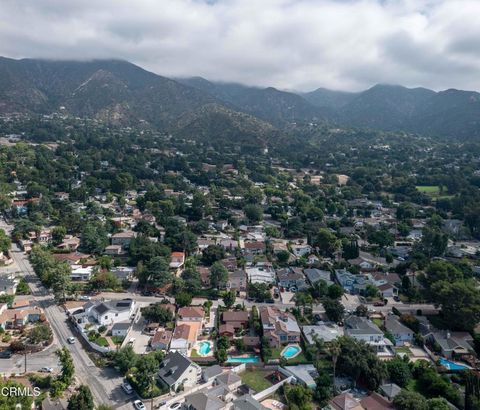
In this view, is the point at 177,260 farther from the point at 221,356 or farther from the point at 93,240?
the point at 221,356

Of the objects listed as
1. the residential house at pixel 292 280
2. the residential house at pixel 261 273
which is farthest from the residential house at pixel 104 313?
the residential house at pixel 292 280

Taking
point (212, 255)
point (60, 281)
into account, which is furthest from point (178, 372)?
point (212, 255)

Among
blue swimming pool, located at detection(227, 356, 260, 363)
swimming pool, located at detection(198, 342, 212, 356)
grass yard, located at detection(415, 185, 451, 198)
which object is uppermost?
grass yard, located at detection(415, 185, 451, 198)

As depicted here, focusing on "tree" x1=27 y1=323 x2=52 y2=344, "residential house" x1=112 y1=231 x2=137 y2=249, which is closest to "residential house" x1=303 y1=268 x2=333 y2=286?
"residential house" x1=112 y1=231 x2=137 y2=249

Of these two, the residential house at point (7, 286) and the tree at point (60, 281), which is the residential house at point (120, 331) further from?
the residential house at point (7, 286)

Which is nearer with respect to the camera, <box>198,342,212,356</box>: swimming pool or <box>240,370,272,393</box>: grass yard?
<box>240,370,272,393</box>: grass yard

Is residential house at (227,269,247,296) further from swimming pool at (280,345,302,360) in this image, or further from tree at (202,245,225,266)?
swimming pool at (280,345,302,360)

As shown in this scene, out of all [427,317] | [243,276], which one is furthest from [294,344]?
[427,317]

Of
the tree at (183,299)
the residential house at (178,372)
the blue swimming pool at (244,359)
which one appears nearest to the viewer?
the residential house at (178,372)
